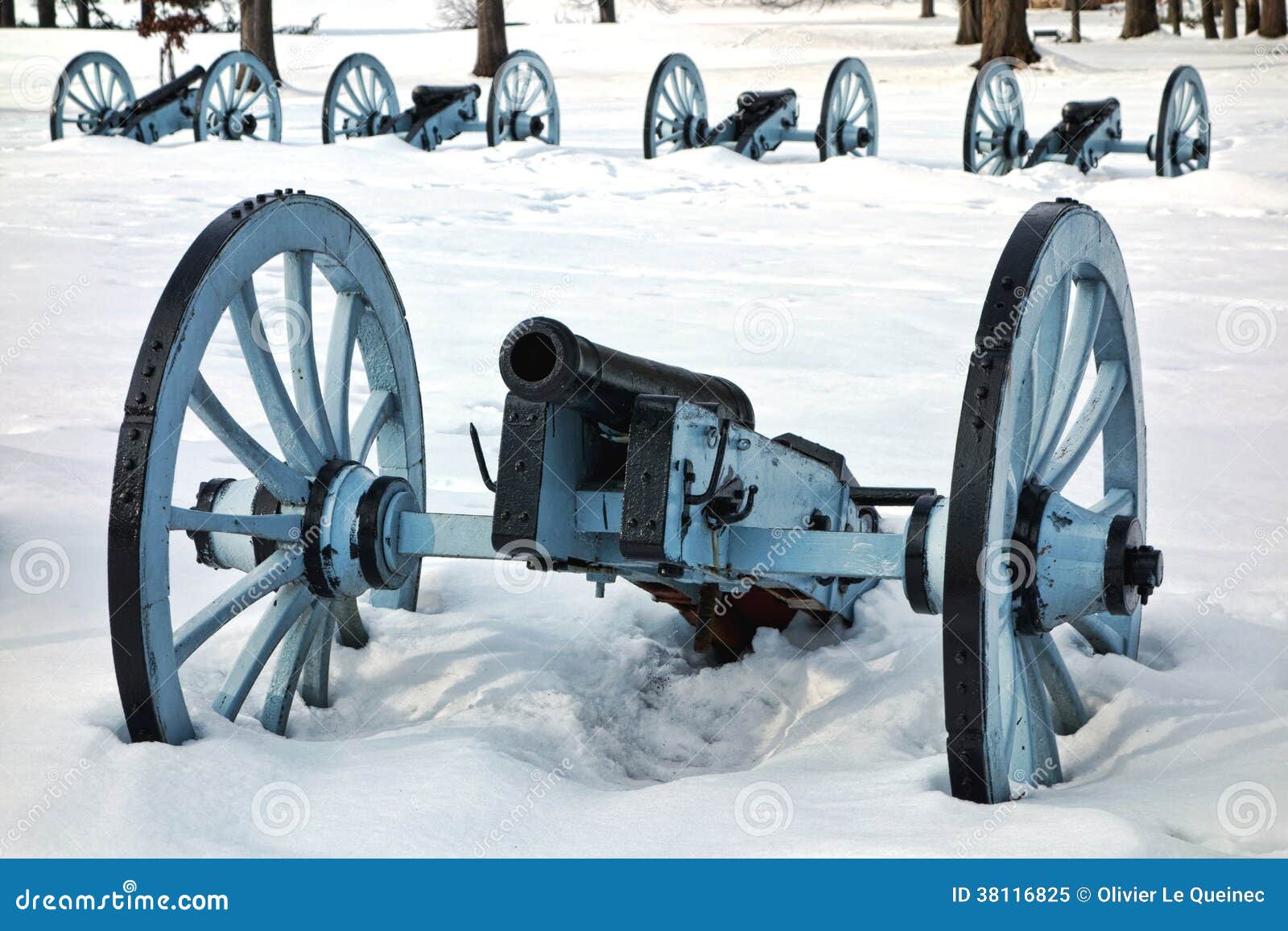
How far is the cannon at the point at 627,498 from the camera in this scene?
282 cm

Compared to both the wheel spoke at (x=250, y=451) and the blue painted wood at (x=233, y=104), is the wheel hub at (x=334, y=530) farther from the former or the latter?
the blue painted wood at (x=233, y=104)

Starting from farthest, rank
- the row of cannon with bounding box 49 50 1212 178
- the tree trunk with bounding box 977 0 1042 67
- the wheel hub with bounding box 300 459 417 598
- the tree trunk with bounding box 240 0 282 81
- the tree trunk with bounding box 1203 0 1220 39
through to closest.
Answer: the tree trunk with bounding box 1203 0 1220 39 < the tree trunk with bounding box 240 0 282 81 < the tree trunk with bounding box 977 0 1042 67 < the row of cannon with bounding box 49 50 1212 178 < the wheel hub with bounding box 300 459 417 598

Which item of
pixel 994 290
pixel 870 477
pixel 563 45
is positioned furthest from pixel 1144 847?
pixel 563 45

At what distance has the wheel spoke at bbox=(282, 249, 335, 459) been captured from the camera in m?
3.60

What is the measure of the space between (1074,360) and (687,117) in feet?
Result: 39.0

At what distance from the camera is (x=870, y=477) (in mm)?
5641

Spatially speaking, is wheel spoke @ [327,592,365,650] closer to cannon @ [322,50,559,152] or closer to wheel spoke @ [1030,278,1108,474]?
wheel spoke @ [1030,278,1108,474]

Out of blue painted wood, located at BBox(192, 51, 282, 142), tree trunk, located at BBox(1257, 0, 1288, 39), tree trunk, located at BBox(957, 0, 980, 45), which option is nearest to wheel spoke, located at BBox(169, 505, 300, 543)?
blue painted wood, located at BBox(192, 51, 282, 142)

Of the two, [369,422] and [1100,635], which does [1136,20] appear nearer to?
[1100,635]

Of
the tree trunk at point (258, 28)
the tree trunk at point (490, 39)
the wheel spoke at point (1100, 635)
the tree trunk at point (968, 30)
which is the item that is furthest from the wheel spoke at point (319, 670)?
the tree trunk at point (968, 30)

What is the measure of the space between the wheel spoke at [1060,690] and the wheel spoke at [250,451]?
1.66 meters

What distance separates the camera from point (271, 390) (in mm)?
3455

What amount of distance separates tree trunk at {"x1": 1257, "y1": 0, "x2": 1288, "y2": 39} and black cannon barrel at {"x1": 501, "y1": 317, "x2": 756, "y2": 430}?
98.3ft

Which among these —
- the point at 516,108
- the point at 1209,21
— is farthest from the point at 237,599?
the point at 1209,21
